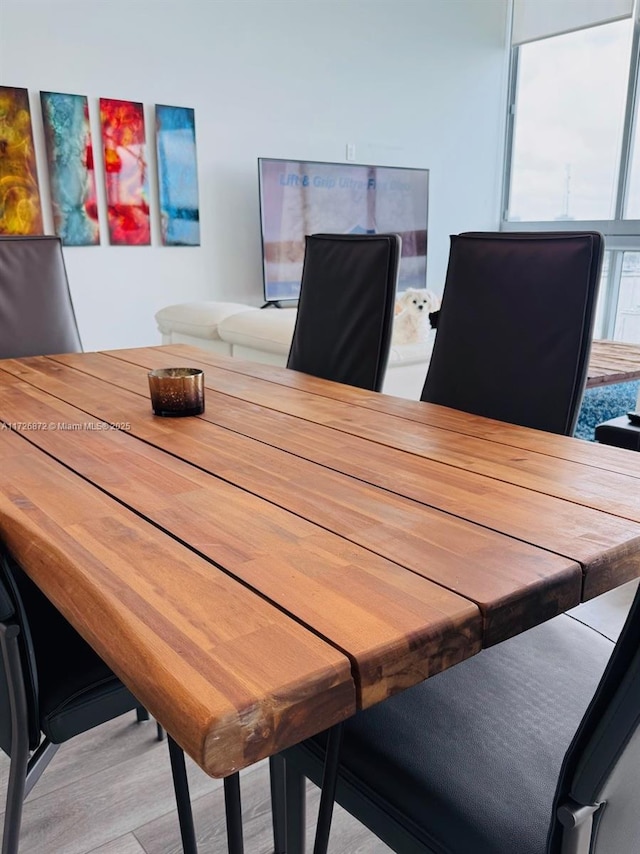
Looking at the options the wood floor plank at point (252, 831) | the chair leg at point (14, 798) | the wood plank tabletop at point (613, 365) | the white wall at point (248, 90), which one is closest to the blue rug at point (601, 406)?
the wood plank tabletop at point (613, 365)

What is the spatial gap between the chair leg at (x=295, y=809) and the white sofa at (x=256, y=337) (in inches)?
64.4

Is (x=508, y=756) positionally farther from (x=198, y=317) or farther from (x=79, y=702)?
(x=198, y=317)

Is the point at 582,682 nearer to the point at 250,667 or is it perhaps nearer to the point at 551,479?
the point at 551,479

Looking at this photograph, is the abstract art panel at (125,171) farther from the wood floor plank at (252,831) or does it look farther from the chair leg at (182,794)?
the chair leg at (182,794)

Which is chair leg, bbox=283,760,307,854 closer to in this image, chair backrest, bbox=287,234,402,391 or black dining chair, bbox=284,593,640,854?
black dining chair, bbox=284,593,640,854

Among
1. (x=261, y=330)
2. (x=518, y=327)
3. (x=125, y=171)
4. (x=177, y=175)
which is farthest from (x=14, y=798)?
(x=177, y=175)

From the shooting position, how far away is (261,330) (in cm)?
265

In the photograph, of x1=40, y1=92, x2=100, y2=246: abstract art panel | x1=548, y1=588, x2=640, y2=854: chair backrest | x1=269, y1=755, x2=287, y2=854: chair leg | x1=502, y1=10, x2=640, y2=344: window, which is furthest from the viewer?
x1=502, y1=10, x2=640, y2=344: window

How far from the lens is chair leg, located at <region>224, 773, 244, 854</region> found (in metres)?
0.87

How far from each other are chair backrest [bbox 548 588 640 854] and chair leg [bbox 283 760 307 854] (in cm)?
47

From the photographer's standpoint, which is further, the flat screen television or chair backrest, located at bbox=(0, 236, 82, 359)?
the flat screen television

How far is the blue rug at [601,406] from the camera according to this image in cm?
377

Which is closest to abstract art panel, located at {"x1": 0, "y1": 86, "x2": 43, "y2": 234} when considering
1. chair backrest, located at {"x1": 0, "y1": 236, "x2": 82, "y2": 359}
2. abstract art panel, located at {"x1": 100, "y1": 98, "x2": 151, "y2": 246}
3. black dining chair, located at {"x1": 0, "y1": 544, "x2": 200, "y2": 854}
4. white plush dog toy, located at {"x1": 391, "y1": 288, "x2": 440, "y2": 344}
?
abstract art panel, located at {"x1": 100, "y1": 98, "x2": 151, "y2": 246}

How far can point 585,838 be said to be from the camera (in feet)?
1.85
